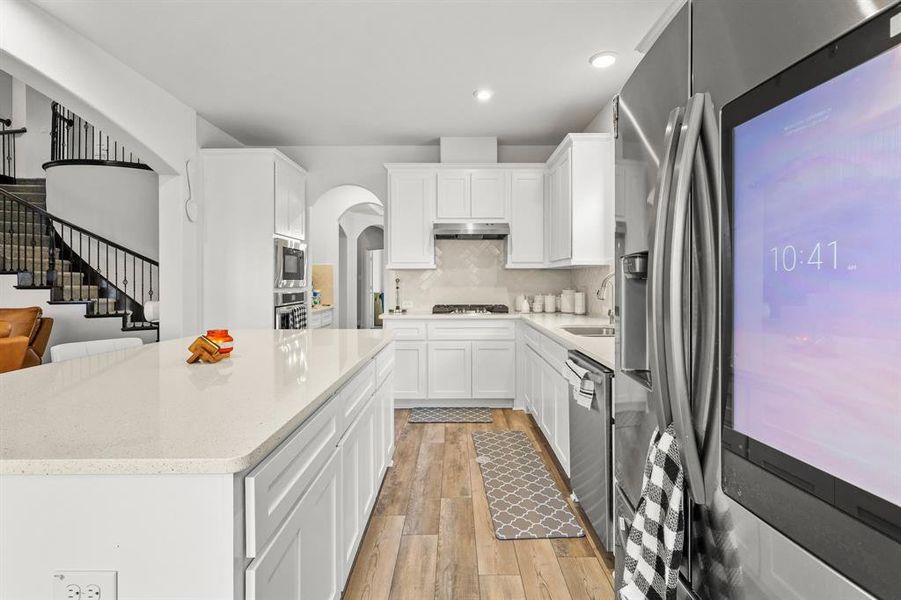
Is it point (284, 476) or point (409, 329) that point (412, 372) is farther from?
point (284, 476)

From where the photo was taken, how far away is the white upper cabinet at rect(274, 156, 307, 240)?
14.8 feet

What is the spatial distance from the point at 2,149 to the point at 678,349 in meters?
8.86

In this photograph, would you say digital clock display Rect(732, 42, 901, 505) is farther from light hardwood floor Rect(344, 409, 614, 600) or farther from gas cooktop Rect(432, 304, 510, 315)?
gas cooktop Rect(432, 304, 510, 315)

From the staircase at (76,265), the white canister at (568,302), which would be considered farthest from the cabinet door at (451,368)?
the staircase at (76,265)

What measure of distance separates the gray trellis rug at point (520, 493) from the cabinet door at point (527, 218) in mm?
1901

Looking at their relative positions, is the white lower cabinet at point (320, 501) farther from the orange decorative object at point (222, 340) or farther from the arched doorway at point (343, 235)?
the arched doorway at point (343, 235)

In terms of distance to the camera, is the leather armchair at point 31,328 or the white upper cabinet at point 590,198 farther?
the leather armchair at point 31,328

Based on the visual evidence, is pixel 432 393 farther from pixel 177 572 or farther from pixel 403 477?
pixel 177 572

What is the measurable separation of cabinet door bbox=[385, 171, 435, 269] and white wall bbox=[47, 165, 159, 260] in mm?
3087

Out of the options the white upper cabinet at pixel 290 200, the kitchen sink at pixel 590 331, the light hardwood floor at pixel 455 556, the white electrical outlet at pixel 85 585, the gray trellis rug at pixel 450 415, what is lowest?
the light hardwood floor at pixel 455 556

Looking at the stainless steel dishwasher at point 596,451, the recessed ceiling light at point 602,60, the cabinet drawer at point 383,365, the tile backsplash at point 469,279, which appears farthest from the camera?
the tile backsplash at point 469,279

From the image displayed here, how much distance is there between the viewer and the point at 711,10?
81 centimetres

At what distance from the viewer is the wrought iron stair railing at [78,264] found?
541 centimetres

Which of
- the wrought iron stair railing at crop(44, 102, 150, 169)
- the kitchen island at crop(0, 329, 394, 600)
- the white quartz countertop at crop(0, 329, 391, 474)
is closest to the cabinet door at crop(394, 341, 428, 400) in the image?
the white quartz countertop at crop(0, 329, 391, 474)
